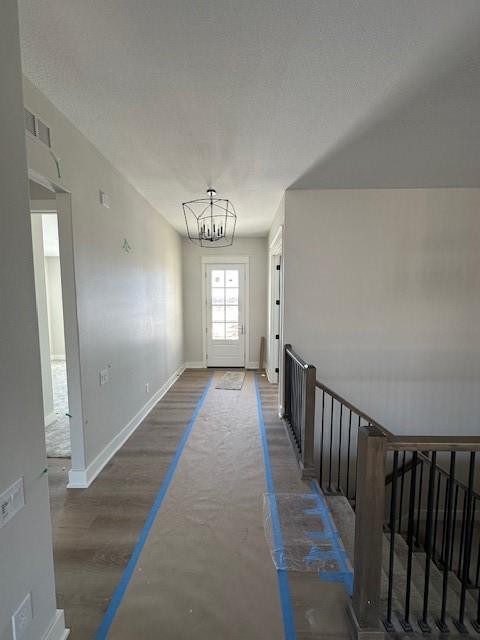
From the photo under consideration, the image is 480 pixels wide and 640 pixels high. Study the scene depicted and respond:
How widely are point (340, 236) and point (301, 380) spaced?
1.75 meters

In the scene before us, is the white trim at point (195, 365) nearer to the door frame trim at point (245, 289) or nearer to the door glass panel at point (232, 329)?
the door frame trim at point (245, 289)

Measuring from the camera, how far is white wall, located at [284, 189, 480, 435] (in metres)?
3.45

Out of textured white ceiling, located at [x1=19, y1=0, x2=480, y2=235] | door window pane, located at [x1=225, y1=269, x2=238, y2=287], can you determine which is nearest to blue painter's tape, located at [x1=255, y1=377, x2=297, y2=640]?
textured white ceiling, located at [x1=19, y1=0, x2=480, y2=235]

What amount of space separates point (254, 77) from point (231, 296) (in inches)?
181

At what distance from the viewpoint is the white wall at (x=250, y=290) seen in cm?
611

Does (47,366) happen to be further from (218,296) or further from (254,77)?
(254,77)

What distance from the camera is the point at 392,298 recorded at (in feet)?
11.5

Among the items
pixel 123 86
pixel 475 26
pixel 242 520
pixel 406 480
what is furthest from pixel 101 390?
pixel 406 480

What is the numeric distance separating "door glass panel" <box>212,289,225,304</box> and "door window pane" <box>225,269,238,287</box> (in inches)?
7.4

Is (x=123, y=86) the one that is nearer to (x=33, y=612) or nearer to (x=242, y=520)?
(x=33, y=612)

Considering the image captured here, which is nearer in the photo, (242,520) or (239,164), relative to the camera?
(242,520)

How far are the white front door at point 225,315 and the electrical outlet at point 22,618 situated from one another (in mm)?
5194

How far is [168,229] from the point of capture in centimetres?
498

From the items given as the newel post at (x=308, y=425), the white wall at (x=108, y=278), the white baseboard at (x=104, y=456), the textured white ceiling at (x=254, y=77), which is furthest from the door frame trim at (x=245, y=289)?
the newel post at (x=308, y=425)
